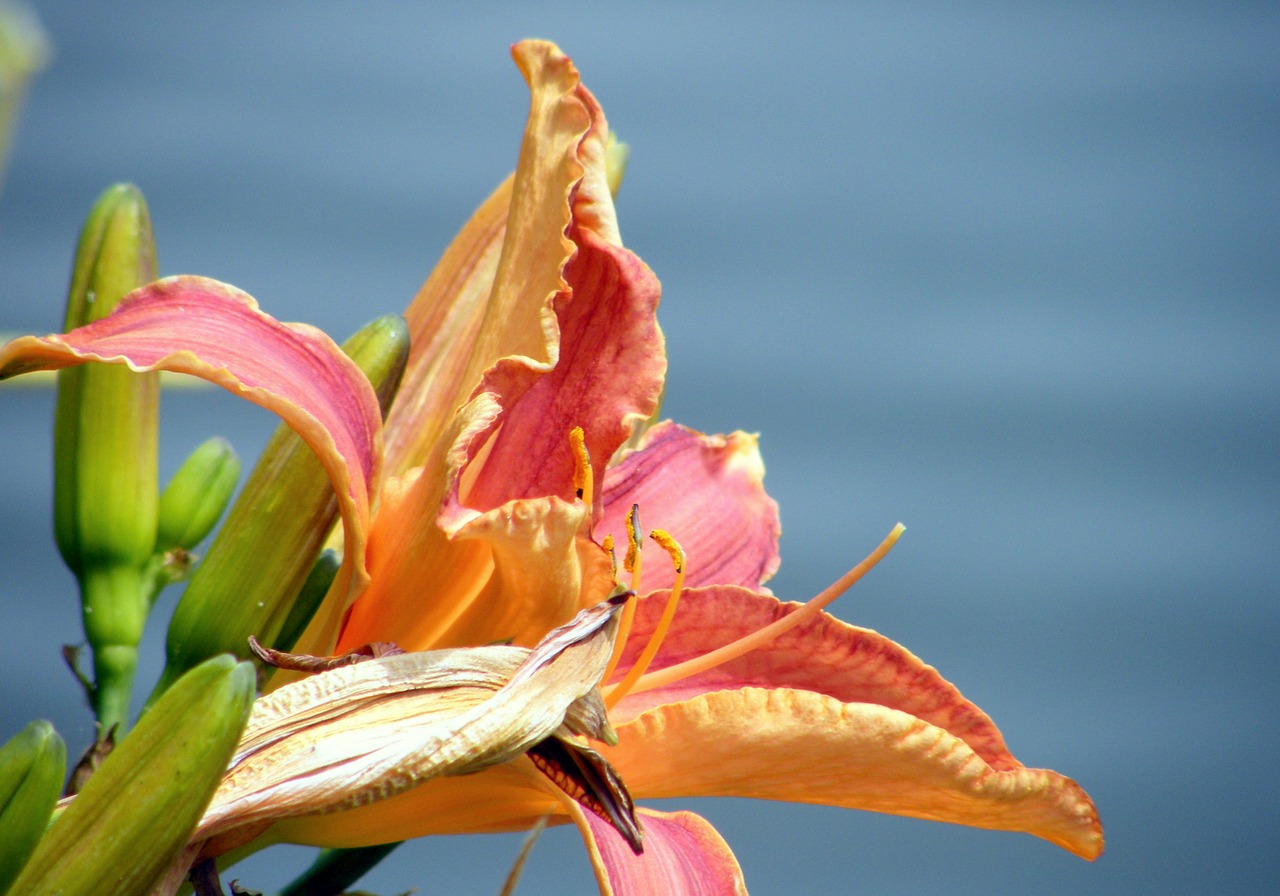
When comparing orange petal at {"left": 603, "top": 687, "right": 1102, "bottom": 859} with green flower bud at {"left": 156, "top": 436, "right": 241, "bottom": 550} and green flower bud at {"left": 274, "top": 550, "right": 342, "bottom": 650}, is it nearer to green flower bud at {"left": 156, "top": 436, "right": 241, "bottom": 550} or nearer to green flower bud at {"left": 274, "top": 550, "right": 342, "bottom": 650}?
green flower bud at {"left": 274, "top": 550, "right": 342, "bottom": 650}

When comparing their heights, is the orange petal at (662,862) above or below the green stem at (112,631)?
below

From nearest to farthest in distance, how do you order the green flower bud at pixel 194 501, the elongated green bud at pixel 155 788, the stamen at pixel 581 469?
the elongated green bud at pixel 155 788 → the stamen at pixel 581 469 → the green flower bud at pixel 194 501

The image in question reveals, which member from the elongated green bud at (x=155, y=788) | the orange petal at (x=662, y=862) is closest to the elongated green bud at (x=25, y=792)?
the elongated green bud at (x=155, y=788)

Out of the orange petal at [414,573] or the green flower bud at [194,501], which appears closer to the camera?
the orange petal at [414,573]

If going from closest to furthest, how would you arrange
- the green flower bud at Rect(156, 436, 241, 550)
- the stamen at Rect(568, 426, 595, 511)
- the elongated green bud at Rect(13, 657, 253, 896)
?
1. the elongated green bud at Rect(13, 657, 253, 896)
2. the stamen at Rect(568, 426, 595, 511)
3. the green flower bud at Rect(156, 436, 241, 550)

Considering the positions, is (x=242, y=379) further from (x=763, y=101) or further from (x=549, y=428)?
(x=763, y=101)

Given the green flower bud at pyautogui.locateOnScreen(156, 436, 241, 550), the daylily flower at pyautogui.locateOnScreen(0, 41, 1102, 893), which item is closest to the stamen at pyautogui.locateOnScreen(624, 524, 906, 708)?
the daylily flower at pyautogui.locateOnScreen(0, 41, 1102, 893)

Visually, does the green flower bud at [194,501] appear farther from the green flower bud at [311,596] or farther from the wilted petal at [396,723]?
Result: the wilted petal at [396,723]
